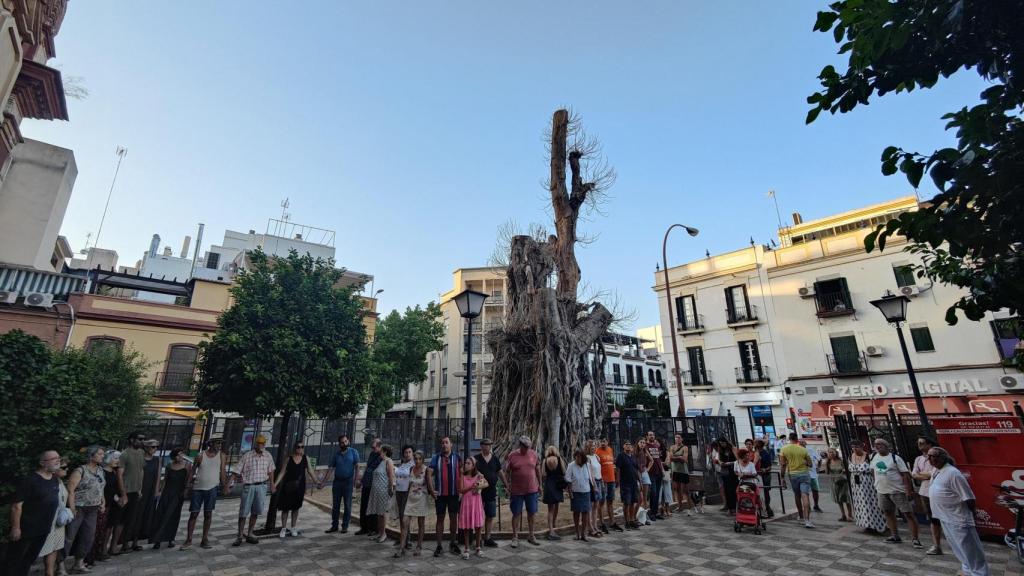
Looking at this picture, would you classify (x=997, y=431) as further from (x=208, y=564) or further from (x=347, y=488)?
(x=208, y=564)

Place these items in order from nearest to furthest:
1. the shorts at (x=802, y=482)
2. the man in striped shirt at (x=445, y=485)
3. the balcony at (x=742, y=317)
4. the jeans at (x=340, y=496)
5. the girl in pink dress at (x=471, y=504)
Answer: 1. the girl in pink dress at (x=471, y=504)
2. the man in striped shirt at (x=445, y=485)
3. the jeans at (x=340, y=496)
4. the shorts at (x=802, y=482)
5. the balcony at (x=742, y=317)

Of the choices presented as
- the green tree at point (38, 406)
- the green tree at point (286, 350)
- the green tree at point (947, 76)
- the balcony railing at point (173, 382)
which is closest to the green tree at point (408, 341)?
the balcony railing at point (173, 382)

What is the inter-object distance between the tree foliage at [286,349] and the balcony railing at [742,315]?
21.2 metres

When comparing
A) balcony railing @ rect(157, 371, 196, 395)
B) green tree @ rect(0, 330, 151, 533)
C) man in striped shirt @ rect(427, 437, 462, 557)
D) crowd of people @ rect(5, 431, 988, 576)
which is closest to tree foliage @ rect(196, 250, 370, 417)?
crowd of people @ rect(5, 431, 988, 576)

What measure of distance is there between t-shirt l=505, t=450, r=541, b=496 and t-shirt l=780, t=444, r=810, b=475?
5741 mm

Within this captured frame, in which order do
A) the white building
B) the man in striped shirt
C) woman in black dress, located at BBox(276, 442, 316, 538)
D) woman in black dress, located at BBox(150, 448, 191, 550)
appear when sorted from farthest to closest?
the white building, woman in black dress, located at BBox(276, 442, 316, 538), woman in black dress, located at BBox(150, 448, 191, 550), the man in striped shirt

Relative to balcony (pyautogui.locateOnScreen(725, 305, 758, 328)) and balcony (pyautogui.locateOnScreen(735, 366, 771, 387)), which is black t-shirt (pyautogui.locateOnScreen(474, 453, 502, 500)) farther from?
balcony (pyautogui.locateOnScreen(725, 305, 758, 328))

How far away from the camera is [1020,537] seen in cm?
608

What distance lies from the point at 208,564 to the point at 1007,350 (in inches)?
1083

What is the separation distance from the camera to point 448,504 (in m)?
7.28

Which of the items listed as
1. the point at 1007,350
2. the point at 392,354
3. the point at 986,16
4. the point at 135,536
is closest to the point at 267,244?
the point at 392,354

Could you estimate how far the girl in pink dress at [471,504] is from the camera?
6953 mm

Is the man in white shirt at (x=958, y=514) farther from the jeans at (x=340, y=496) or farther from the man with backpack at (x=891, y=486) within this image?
the jeans at (x=340, y=496)

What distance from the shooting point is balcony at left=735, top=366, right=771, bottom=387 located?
23.3 m
